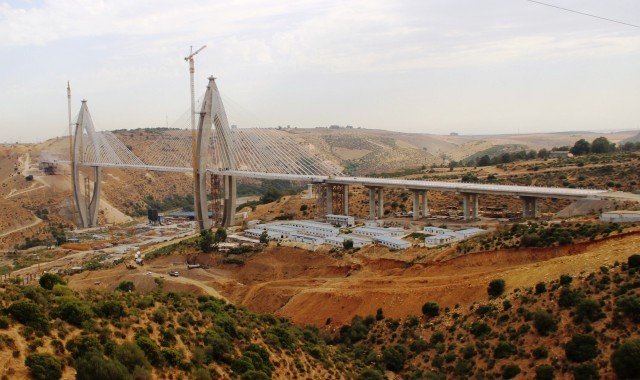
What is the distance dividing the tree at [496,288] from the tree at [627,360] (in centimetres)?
834

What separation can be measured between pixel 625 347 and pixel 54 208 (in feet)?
269

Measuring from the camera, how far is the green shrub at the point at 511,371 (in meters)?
21.7

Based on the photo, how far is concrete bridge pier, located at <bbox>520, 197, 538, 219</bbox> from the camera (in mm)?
44156

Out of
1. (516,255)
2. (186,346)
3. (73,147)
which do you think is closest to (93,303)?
(186,346)

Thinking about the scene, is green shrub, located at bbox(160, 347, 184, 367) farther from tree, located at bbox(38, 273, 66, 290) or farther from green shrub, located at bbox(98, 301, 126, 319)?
tree, located at bbox(38, 273, 66, 290)

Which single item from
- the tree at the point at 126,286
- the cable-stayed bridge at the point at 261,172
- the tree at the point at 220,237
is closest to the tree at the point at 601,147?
the cable-stayed bridge at the point at 261,172

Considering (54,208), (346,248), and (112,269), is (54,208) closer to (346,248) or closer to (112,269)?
(112,269)

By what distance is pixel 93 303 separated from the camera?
18.7 metres

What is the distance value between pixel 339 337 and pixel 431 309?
14.9 feet

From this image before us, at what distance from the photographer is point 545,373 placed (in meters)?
20.8

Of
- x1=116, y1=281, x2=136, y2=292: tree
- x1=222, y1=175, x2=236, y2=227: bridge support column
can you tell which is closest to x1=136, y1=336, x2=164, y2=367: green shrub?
x1=116, y1=281, x2=136, y2=292: tree

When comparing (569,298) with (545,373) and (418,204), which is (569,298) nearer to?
(545,373)

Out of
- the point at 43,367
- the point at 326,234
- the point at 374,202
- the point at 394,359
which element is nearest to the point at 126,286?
the point at 326,234

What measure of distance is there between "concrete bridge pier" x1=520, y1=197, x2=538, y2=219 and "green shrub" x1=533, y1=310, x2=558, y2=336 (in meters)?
21.6
